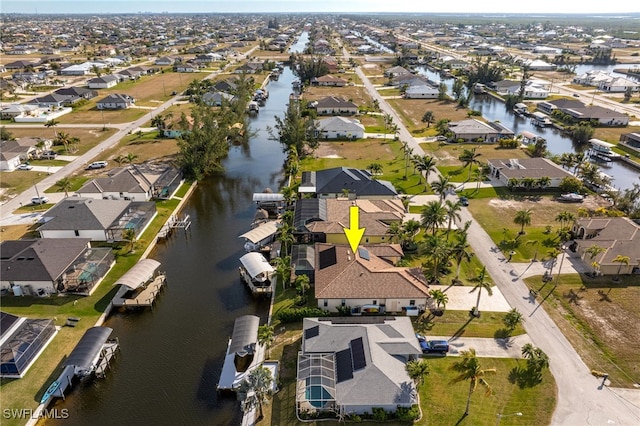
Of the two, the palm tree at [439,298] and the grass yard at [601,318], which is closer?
the grass yard at [601,318]

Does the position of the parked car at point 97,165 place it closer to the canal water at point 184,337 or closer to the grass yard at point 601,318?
the canal water at point 184,337

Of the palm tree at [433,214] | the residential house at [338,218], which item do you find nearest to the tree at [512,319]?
the palm tree at [433,214]

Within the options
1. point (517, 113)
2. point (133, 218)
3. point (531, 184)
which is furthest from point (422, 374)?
point (517, 113)

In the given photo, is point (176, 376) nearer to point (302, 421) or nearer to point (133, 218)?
point (302, 421)

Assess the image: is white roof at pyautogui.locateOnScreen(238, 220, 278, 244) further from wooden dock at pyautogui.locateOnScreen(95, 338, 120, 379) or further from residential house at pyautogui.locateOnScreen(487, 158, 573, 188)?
residential house at pyautogui.locateOnScreen(487, 158, 573, 188)

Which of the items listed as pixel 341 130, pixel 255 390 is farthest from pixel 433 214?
pixel 341 130

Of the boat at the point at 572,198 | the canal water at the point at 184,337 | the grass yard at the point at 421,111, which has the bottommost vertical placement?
the canal water at the point at 184,337

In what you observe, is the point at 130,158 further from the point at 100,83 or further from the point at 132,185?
the point at 100,83
